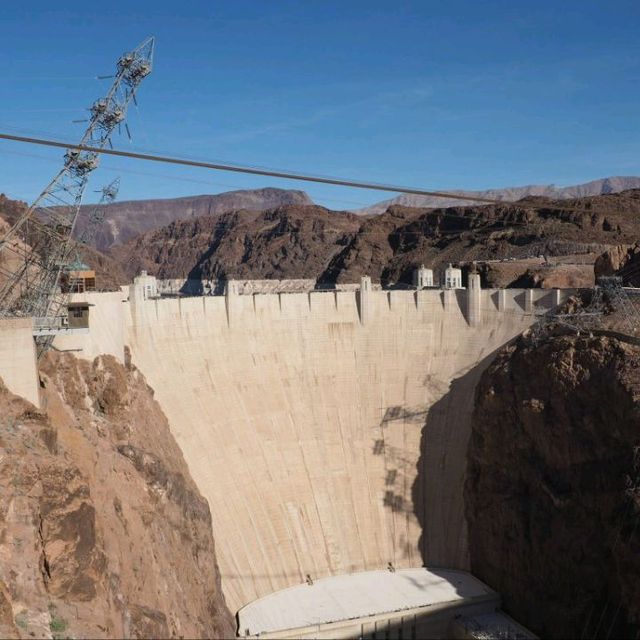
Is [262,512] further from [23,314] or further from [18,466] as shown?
[18,466]

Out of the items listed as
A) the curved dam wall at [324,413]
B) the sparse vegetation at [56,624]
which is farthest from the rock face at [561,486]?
the sparse vegetation at [56,624]

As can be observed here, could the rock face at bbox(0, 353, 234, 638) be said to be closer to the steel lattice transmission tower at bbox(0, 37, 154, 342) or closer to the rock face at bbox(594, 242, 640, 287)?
the steel lattice transmission tower at bbox(0, 37, 154, 342)

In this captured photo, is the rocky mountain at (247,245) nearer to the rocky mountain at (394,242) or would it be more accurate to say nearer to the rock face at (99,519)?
the rocky mountain at (394,242)

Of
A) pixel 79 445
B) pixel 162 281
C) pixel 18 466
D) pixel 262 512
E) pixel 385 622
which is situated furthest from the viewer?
pixel 162 281

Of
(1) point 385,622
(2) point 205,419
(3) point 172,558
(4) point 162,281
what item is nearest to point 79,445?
(3) point 172,558

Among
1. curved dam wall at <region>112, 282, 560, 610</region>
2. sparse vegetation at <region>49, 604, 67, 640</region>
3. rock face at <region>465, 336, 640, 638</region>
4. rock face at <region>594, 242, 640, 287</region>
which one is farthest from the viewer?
rock face at <region>594, 242, 640, 287</region>

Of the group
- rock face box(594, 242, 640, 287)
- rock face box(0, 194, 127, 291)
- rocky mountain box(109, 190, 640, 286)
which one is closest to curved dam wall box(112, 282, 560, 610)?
rock face box(594, 242, 640, 287)
